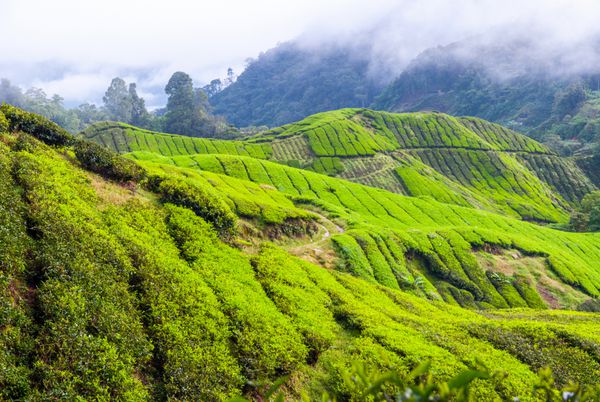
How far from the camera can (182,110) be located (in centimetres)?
17125

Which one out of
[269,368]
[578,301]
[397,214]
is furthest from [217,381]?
[397,214]

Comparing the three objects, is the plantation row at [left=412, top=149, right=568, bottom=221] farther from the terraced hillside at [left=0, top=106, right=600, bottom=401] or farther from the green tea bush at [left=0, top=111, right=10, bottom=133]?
the green tea bush at [left=0, top=111, right=10, bottom=133]

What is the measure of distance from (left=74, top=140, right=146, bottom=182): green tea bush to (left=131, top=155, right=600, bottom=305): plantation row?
26.0 metres

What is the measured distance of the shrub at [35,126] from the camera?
1880cm

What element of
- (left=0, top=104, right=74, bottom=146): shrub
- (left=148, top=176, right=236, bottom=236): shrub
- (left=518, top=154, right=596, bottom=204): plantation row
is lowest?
(left=518, top=154, right=596, bottom=204): plantation row

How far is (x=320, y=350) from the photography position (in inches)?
575

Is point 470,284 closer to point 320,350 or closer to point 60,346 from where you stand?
point 320,350

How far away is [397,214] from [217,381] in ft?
177

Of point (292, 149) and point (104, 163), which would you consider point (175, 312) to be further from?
point (292, 149)

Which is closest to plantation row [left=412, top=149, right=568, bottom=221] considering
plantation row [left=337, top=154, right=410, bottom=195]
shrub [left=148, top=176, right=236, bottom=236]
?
plantation row [left=337, top=154, right=410, bottom=195]

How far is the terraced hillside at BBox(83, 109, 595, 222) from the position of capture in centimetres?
10744

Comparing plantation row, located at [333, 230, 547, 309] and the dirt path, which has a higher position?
the dirt path

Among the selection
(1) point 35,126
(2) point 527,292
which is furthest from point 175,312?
(2) point 527,292

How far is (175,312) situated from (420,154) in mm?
131750
